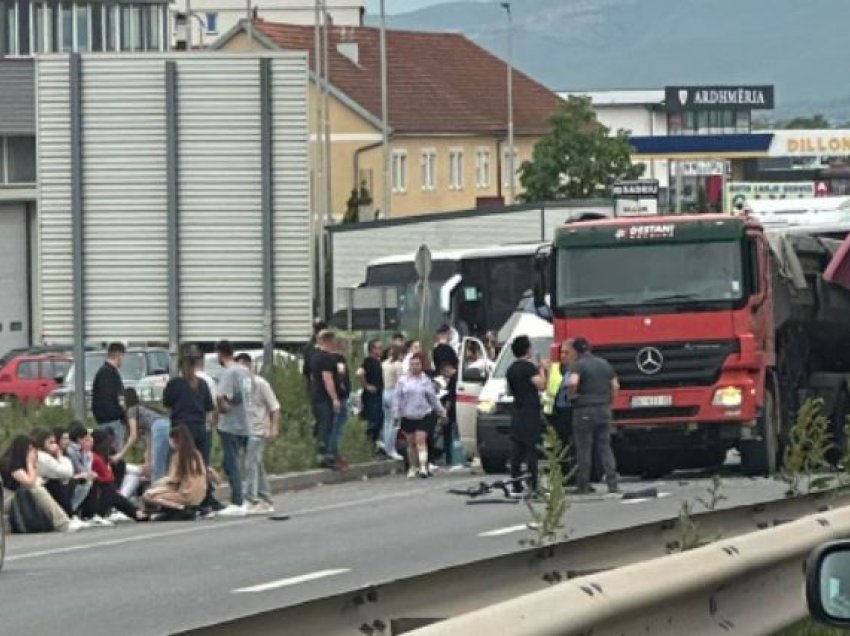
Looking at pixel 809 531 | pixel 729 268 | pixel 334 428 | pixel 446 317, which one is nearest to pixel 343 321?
pixel 446 317

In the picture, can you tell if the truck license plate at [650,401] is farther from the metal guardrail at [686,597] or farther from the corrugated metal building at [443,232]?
the corrugated metal building at [443,232]

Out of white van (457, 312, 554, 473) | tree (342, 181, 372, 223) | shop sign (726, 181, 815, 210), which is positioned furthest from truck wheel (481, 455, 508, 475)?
shop sign (726, 181, 815, 210)

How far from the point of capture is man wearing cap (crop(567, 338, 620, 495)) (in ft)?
88.5

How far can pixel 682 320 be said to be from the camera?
29.1m

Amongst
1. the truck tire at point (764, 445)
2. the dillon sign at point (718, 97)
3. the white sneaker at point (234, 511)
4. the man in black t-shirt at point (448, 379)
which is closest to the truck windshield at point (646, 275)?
the truck tire at point (764, 445)

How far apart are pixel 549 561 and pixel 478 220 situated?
4724cm

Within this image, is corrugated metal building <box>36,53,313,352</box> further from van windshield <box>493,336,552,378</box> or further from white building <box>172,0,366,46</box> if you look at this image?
white building <box>172,0,366,46</box>

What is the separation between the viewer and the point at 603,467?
27.4 meters

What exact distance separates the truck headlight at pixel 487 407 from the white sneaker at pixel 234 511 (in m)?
6.35

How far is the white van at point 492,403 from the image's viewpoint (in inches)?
1260

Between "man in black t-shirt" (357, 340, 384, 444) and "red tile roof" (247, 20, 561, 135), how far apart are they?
62.5 metres

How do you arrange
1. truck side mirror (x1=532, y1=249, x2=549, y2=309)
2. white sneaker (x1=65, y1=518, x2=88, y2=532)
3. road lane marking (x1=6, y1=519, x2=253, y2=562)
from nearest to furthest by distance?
1. road lane marking (x1=6, y1=519, x2=253, y2=562)
2. white sneaker (x1=65, y1=518, x2=88, y2=532)
3. truck side mirror (x1=532, y1=249, x2=549, y2=309)

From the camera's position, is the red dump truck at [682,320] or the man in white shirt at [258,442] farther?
the red dump truck at [682,320]

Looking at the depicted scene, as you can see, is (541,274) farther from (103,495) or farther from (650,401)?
(103,495)
